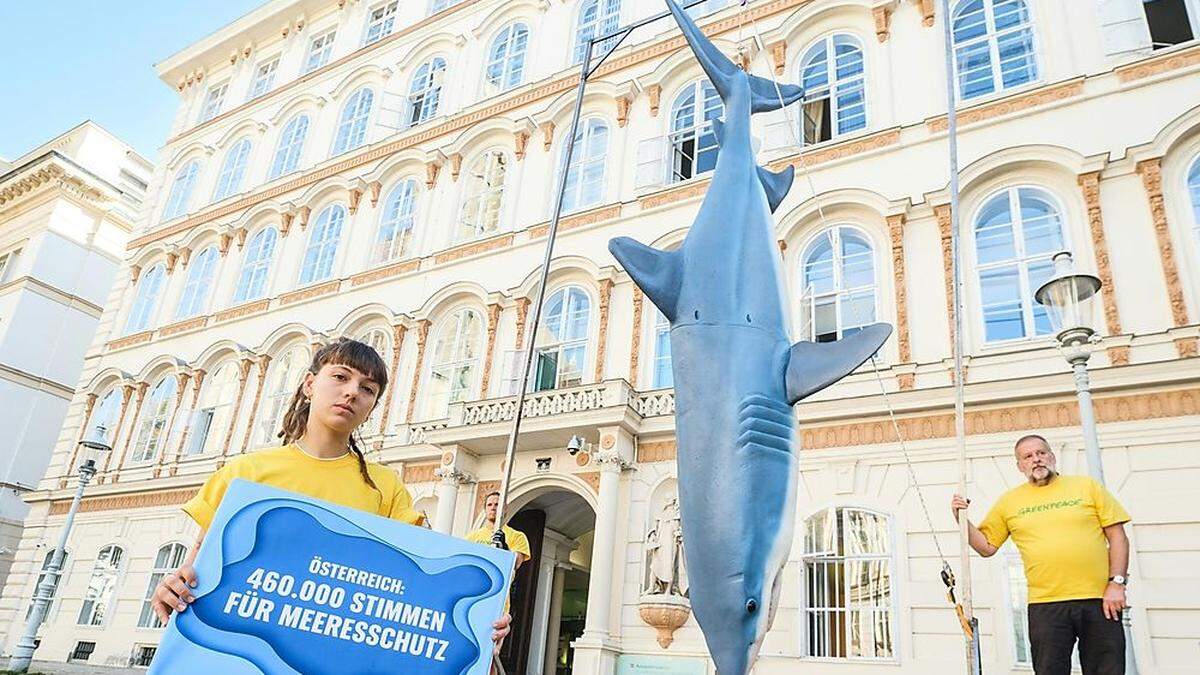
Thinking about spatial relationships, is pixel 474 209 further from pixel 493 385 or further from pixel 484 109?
pixel 493 385

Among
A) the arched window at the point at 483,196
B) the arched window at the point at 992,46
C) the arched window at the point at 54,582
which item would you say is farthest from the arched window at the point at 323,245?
the arched window at the point at 992,46

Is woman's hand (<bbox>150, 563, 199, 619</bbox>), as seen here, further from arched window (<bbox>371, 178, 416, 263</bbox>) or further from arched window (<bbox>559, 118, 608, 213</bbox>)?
arched window (<bbox>371, 178, 416, 263</bbox>)

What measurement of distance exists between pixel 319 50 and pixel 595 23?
34.4 feet

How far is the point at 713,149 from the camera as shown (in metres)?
14.7

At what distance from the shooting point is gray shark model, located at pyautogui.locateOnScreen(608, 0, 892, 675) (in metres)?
2.91

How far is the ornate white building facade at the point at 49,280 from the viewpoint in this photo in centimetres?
A: 2475

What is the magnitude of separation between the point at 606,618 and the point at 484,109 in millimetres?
11842

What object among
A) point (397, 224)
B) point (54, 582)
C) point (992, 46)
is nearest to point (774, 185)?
point (992, 46)

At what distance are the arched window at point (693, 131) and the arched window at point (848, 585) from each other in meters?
6.93

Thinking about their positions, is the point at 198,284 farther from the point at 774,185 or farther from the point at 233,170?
the point at 774,185

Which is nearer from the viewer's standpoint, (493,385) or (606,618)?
(606,618)

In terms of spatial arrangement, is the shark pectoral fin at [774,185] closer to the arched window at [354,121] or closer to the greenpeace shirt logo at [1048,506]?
the greenpeace shirt logo at [1048,506]

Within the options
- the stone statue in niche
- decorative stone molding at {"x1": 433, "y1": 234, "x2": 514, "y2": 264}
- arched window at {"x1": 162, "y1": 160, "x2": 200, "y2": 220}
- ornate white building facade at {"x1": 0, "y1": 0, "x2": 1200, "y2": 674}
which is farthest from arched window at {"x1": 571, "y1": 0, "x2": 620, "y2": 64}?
arched window at {"x1": 162, "y1": 160, "x2": 200, "y2": 220}

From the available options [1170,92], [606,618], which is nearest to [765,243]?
[606,618]
